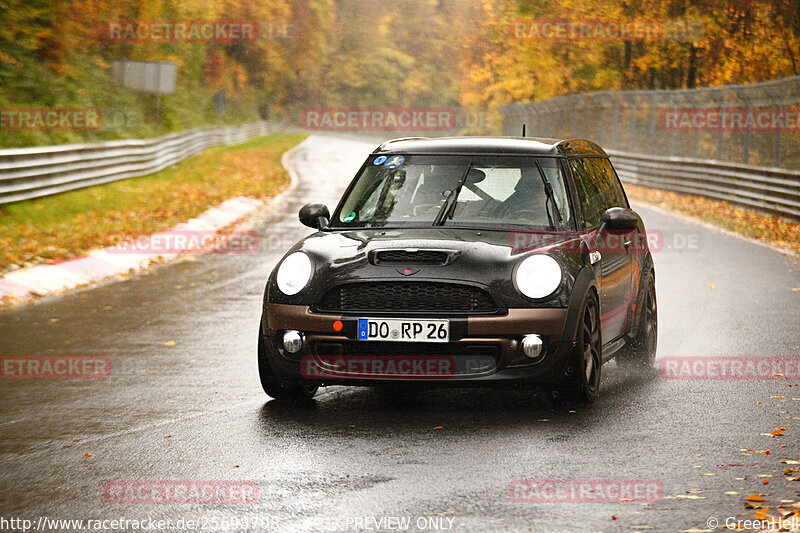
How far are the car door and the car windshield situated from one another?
25 cm

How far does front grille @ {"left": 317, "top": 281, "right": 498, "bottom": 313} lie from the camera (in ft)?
22.2

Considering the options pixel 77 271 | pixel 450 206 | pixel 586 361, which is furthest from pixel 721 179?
pixel 586 361

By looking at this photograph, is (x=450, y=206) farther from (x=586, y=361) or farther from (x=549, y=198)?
(x=586, y=361)

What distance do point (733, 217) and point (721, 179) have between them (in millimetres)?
3642

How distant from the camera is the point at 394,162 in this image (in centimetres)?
814

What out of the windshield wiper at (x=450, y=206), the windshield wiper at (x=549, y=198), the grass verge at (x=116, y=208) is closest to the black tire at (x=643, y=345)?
the windshield wiper at (x=549, y=198)

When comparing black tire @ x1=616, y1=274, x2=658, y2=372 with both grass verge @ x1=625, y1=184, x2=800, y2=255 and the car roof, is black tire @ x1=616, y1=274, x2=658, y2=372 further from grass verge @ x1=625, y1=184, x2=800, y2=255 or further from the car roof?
grass verge @ x1=625, y1=184, x2=800, y2=255

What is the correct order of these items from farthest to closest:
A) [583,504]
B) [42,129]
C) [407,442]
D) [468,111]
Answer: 1. [468,111]
2. [42,129]
3. [407,442]
4. [583,504]

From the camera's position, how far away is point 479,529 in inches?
185

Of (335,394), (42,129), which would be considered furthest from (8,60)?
(335,394)

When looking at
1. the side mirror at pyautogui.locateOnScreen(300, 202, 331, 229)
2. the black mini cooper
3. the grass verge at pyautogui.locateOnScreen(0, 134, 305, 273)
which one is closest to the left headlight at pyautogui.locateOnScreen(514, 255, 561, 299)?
the black mini cooper

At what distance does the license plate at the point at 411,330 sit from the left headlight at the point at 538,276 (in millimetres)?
496

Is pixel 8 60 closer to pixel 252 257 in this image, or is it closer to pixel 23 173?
pixel 23 173

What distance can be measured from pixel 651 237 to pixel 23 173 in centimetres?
1041
